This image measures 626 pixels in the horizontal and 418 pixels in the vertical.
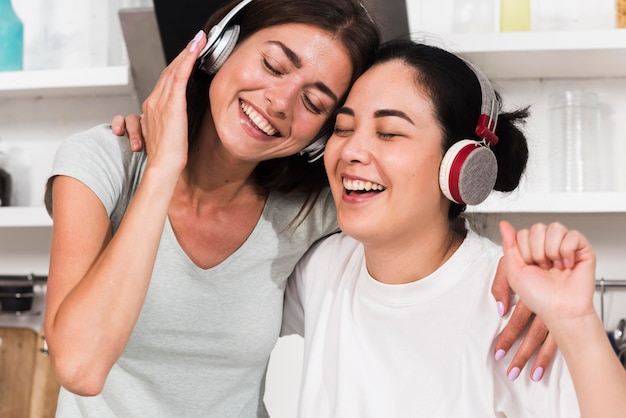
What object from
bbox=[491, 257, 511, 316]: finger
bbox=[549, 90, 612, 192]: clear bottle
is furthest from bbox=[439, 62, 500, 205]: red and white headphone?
bbox=[549, 90, 612, 192]: clear bottle

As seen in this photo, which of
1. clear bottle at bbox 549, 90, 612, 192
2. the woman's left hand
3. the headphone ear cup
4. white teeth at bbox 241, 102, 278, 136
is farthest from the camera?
clear bottle at bbox 549, 90, 612, 192

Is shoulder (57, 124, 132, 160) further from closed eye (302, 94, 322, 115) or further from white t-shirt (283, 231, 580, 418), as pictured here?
white t-shirt (283, 231, 580, 418)

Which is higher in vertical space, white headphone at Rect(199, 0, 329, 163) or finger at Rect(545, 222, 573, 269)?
white headphone at Rect(199, 0, 329, 163)

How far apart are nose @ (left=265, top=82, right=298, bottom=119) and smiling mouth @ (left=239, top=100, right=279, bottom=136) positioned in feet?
0.06

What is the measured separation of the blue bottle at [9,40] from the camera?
6.75 feet

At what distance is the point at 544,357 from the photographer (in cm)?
99

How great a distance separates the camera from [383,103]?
117 cm

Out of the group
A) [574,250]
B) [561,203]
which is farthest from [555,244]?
[561,203]

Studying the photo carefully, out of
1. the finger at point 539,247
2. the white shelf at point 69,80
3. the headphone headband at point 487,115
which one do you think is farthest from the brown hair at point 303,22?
the white shelf at point 69,80

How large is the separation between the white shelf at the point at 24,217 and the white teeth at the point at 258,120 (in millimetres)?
892

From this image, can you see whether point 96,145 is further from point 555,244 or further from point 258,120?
point 555,244

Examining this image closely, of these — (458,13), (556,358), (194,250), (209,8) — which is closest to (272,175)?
(194,250)

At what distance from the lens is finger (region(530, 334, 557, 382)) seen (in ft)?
3.25

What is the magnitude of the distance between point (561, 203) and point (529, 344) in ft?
2.54
